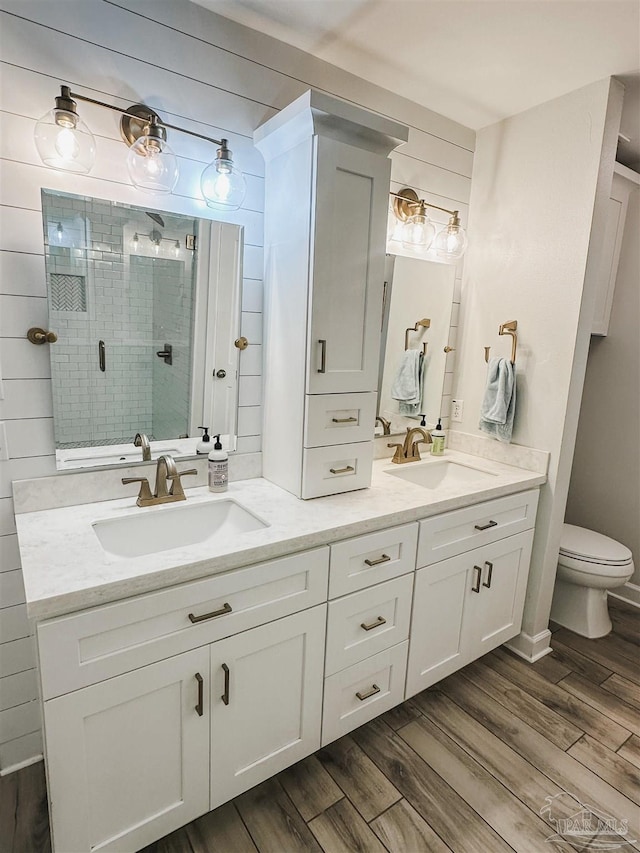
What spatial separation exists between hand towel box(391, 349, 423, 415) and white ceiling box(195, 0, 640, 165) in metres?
1.15

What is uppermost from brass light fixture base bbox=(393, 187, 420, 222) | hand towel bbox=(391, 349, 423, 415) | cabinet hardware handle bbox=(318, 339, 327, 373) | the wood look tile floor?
brass light fixture base bbox=(393, 187, 420, 222)

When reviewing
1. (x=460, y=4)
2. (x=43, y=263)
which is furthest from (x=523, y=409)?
(x=43, y=263)

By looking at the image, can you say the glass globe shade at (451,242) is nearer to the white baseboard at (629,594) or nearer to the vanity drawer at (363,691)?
the vanity drawer at (363,691)

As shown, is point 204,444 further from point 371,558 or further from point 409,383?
point 409,383

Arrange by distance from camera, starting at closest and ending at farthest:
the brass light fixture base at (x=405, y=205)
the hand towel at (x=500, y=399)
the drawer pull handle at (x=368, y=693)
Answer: the drawer pull handle at (x=368, y=693), the brass light fixture base at (x=405, y=205), the hand towel at (x=500, y=399)

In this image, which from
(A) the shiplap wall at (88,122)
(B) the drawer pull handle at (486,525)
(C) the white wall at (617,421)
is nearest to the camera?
(A) the shiplap wall at (88,122)

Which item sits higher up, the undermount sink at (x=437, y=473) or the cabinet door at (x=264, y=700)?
the undermount sink at (x=437, y=473)

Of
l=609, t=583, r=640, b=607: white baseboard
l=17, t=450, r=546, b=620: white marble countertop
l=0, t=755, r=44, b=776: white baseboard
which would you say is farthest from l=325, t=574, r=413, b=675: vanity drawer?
l=609, t=583, r=640, b=607: white baseboard

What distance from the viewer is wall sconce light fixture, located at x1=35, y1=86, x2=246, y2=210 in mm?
1286

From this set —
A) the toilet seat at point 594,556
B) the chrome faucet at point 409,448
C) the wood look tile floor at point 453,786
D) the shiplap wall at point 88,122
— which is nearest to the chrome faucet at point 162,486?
the shiplap wall at point 88,122

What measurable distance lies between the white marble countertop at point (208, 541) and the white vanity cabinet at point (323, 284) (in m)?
0.13

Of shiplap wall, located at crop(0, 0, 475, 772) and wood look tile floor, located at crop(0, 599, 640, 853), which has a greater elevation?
shiplap wall, located at crop(0, 0, 475, 772)

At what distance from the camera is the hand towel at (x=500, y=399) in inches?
88.4

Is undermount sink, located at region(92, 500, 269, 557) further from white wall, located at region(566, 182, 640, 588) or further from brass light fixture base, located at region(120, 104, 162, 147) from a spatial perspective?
white wall, located at region(566, 182, 640, 588)
